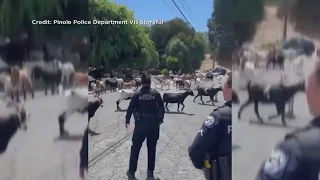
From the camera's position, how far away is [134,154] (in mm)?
5895

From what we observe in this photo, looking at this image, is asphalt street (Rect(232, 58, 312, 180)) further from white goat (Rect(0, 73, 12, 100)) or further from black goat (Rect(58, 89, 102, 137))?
white goat (Rect(0, 73, 12, 100))

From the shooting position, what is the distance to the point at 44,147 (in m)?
2.72

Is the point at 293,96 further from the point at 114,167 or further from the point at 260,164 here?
the point at 114,167

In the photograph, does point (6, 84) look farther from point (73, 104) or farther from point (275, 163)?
point (275, 163)

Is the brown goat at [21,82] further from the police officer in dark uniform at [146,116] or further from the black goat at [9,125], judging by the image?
the police officer in dark uniform at [146,116]

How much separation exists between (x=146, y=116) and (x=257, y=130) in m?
3.57

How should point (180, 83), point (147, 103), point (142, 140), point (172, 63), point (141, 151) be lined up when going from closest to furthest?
1. point (147, 103)
2. point (142, 140)
3. point (141, 151)
4. point (172, 63)
5. point (180, 83)

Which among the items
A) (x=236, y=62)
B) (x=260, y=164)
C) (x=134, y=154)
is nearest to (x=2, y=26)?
(x=236, y=62)

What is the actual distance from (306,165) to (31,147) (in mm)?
1637

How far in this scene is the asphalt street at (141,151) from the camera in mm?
6066

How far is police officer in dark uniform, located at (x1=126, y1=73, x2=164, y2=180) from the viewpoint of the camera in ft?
18.8

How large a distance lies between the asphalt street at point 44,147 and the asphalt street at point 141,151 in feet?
10.1

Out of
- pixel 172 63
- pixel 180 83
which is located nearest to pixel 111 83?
pixel 172 63

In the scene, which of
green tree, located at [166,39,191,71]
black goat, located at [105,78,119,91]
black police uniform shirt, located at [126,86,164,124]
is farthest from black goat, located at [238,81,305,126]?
black goat, located at [105,78,119,91]
